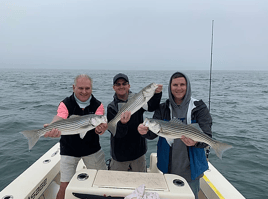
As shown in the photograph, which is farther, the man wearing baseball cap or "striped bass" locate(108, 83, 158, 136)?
the man wearing baseball cap

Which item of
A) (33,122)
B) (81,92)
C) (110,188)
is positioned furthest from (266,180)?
(33,122)

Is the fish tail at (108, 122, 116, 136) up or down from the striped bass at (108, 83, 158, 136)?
down

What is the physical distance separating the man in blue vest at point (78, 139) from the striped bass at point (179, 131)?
3.62 feet

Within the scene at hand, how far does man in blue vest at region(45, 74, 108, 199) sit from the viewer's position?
12.6ft

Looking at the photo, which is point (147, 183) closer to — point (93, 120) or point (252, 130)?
point (93, 120)

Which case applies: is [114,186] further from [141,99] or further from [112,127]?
[141,99]

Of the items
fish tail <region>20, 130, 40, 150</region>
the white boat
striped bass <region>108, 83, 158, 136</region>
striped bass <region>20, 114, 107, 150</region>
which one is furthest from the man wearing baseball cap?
fish tail <region>20, 130, 40, 150</region>

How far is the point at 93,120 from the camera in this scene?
3.58 m

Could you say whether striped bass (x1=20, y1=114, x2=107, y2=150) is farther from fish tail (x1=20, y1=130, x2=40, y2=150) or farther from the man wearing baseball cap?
the man wearing baseball cap

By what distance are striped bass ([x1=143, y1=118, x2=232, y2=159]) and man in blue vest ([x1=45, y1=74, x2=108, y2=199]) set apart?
3.62ft

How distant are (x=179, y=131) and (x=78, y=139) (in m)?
2.20

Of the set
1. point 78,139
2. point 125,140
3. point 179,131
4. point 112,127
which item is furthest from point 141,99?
point 78,139

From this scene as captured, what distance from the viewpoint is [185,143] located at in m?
3.29

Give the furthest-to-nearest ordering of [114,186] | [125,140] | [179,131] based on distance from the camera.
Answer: [125,140] → [179,131] → [114,186]
